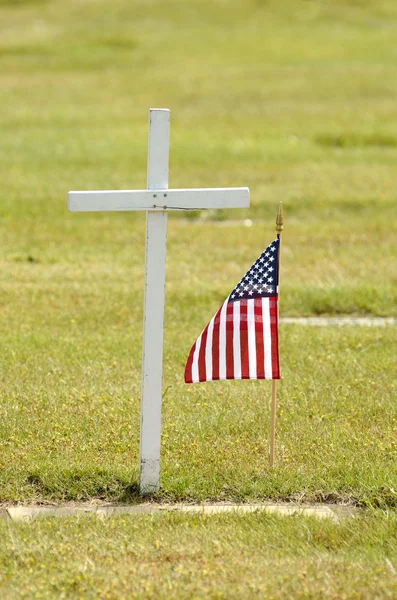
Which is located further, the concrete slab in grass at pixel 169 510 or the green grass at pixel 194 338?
the concrete slab in grass at pixel 169 510

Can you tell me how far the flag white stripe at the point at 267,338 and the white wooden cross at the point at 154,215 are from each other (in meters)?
0.53

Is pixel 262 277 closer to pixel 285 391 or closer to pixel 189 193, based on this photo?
pixel 189 193

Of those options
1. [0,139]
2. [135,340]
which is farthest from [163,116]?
[0,139]

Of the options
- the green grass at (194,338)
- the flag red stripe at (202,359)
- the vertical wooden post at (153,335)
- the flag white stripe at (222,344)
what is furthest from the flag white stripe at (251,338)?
the green grass at (194,338)

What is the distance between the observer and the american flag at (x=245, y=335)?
5531mm

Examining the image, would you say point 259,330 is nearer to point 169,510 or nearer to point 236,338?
point 236,338

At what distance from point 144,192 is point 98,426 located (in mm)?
1685

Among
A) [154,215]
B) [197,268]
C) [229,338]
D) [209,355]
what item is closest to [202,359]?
[209,355]

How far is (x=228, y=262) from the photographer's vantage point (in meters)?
11.4

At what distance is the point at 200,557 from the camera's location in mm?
4750

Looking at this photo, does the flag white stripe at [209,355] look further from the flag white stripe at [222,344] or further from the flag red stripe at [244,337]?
the flag red stripe at [244,337]

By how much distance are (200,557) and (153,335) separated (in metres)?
1.22

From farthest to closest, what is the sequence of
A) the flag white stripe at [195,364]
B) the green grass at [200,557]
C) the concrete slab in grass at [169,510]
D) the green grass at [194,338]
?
the flag white stripe at [195,364]
the concrete slab in grass at [169,510]
the green grass at [194,338]
the green grass at [200,557]

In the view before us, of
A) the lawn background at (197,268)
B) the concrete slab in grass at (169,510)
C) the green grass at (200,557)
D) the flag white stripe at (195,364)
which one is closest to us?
the green grass at (200,557)
